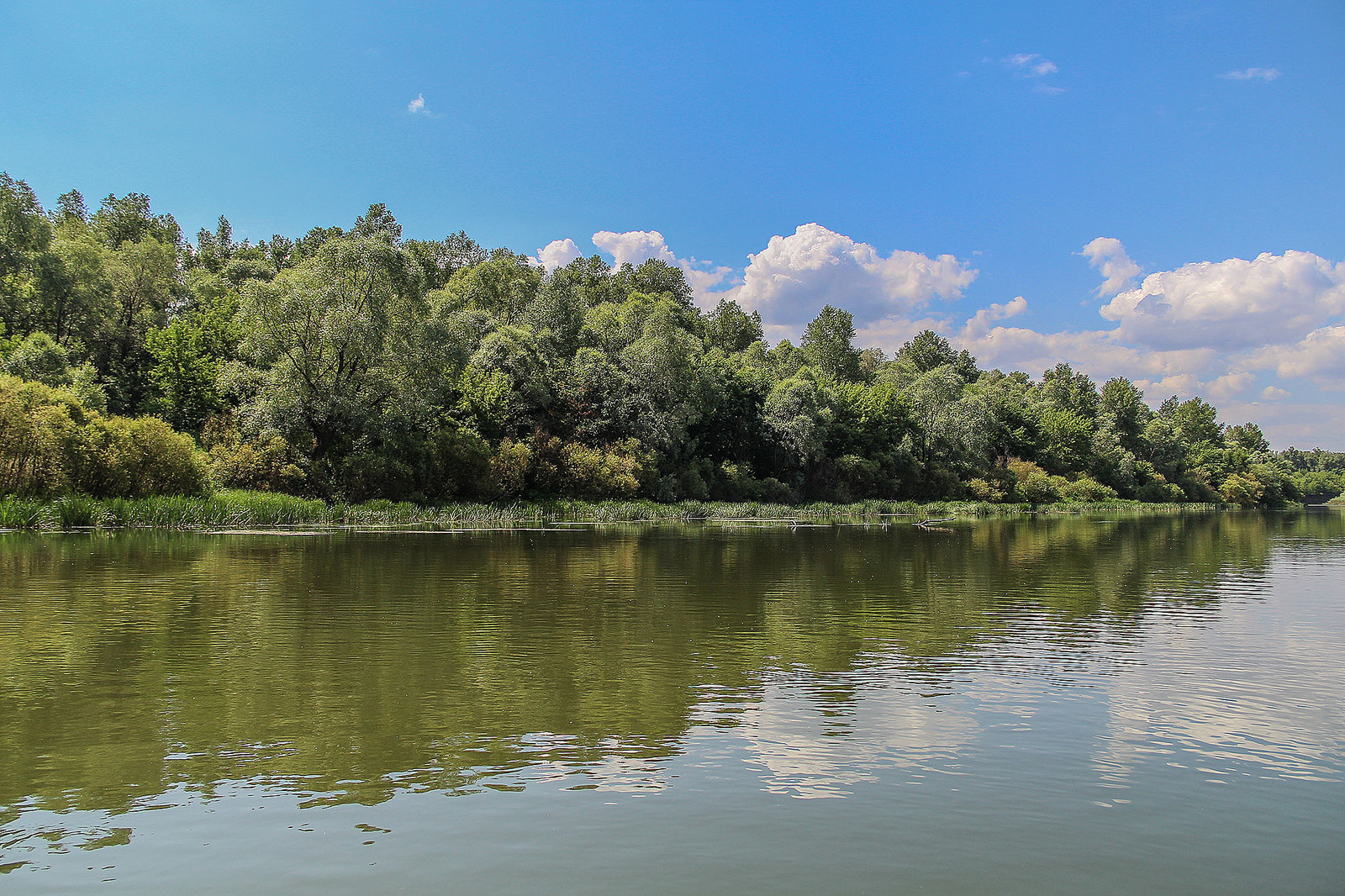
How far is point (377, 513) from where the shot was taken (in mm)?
45094

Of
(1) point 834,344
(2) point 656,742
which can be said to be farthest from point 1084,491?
(2) point 656,742

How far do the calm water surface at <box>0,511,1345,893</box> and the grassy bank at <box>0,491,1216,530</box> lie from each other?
1815 centimetres

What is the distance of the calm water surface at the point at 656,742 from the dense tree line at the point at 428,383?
30310 millimetres

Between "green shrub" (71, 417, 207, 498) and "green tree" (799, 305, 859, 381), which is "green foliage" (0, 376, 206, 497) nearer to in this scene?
"green shrub" (71, 417, 207, 498)

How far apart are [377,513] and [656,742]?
131 ft

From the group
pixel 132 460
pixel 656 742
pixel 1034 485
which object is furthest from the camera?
pixel 1034 485

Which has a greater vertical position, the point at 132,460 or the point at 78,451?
the point at 78,451

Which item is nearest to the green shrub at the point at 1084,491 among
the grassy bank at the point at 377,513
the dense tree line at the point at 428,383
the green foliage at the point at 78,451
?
the dense tree line at the point at 428,383

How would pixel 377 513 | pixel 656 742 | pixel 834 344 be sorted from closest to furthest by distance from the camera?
1. pixel 656 742
2. pixel 377 513
3. pixel 834 344

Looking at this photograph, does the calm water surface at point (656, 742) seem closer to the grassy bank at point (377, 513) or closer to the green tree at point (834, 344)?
the grassy bank at point (377, 513)

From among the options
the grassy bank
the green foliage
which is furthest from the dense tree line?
the grassy bank

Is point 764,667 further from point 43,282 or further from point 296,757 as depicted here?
point 43,282

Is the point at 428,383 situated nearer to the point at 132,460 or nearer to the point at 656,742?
the point at 132,460

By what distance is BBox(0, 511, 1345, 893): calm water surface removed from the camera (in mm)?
5918
